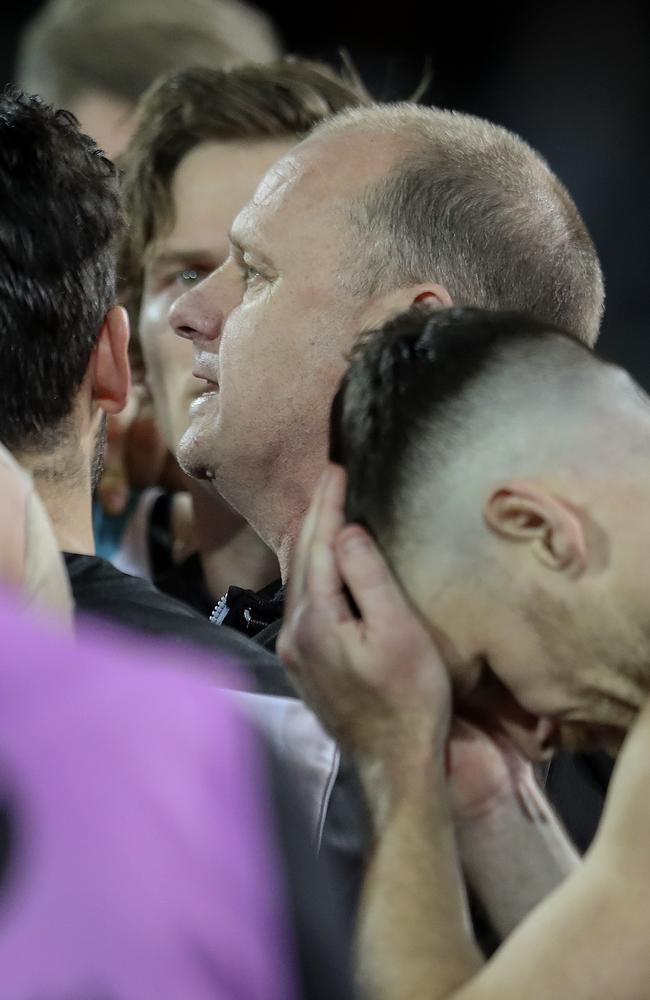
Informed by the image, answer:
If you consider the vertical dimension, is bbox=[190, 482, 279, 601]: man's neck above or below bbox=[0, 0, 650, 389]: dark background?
below

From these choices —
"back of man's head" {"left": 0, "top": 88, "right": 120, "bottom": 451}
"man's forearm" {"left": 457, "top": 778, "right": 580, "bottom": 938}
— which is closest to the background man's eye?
"back of man's head" {"left": 0, "top": 88, "right": 120, "bottom": 451}

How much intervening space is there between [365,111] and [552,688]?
1.11 meters

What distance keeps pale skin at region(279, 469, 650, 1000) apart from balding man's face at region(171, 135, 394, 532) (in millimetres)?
686

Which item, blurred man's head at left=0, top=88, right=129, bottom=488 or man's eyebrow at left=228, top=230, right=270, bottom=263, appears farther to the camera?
man's eyebrow at left=228, top=230, right=270, bottom=263

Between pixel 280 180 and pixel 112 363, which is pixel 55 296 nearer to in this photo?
pixel 112 363

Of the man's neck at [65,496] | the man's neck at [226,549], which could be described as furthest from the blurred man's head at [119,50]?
the man's neck at [65,496]

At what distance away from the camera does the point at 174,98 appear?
9.14ft

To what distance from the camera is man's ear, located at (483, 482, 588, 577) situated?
1.08m

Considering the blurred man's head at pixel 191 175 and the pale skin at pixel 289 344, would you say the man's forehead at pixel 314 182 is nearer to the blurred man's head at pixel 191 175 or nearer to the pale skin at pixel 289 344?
the pale skin at pixel 289 344

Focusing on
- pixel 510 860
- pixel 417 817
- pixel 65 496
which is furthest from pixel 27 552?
pixel 65 496

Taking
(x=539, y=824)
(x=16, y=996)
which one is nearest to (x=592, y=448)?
(x=539, y=824)

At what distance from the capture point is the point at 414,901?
3.49 feet

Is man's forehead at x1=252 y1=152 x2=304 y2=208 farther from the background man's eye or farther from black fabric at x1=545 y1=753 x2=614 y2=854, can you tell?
black fabric at x1=545 y1=753 x2=614 y2=854

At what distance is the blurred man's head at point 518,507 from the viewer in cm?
110
